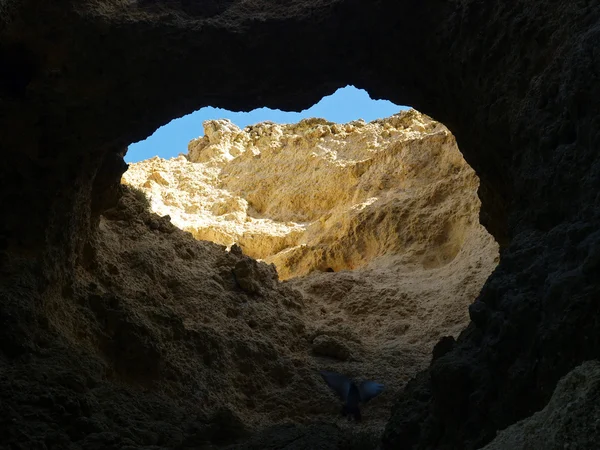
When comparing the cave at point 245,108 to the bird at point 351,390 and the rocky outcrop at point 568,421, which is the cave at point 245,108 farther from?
the bird at point 351,390

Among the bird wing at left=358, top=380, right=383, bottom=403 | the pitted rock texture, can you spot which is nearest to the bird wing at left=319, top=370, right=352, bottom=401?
the bird wing at left=358, top=380, right=383, bottom=403

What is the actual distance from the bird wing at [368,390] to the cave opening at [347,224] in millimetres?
114

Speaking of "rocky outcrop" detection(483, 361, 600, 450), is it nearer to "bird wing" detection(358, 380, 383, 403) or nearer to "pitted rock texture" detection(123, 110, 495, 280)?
"bird wing" detection(358, 380, 383, 403)

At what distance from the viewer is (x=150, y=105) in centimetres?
551

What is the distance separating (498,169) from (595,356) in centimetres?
288

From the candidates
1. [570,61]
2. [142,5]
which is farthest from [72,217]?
[570,61]

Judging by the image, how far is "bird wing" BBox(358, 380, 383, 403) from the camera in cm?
602

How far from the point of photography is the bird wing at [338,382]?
20.0ft

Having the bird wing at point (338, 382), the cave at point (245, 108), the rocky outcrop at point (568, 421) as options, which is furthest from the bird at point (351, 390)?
the rocky outcrop at point (568, 421)

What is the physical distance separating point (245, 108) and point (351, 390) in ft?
9.38

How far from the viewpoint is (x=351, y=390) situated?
5.95 metres

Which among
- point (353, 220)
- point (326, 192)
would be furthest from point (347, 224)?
point (326, 192)

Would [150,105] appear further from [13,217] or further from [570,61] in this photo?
[570,61]

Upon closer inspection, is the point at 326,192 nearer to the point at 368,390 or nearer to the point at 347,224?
the point at 347,224
